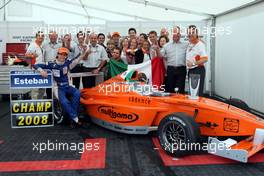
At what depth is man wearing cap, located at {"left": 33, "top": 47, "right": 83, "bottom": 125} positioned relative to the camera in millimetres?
5737

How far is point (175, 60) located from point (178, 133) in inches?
94.5

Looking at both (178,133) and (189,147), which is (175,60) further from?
(189,147)

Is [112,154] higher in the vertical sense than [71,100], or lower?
lower

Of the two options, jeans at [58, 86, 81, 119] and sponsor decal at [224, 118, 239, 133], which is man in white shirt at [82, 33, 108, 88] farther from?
sponsor decal at [224, 118, 239, 133]

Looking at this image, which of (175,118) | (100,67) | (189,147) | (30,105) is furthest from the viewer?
(100,67)

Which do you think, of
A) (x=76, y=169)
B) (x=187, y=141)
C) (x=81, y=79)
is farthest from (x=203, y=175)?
(x=81, y=79)

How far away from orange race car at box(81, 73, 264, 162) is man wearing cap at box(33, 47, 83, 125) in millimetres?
273

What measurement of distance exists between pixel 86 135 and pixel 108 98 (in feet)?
2.37

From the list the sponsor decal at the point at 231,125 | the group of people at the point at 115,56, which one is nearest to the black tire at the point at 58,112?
the group of people at the point at 115,56

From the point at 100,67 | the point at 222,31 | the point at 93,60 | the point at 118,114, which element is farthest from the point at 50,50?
the point at 222,31

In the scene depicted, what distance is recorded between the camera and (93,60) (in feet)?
22.6

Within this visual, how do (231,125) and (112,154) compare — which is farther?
(112,154)

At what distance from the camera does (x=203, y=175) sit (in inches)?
141

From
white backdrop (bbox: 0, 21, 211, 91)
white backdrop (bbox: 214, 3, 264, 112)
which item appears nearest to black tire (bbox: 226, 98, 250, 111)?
white backdrop (bbox: 214, 3, 264, 112)
